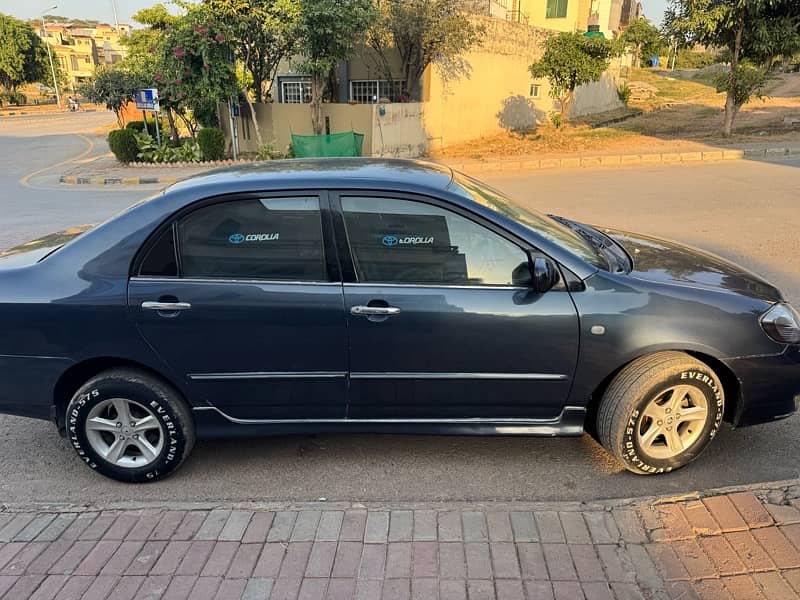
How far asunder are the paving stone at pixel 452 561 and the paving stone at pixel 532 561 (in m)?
0.23

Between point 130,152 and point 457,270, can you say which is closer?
point 457,270

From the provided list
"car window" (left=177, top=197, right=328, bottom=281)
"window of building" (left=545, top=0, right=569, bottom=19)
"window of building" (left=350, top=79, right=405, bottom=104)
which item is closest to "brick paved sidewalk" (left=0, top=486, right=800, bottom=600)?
"car window" (left=177, top=197, right=328, bottom=281)

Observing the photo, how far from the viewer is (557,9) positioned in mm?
34594

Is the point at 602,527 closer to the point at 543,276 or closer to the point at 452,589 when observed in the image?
the point at 452,589

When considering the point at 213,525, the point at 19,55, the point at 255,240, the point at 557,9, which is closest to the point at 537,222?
the point at 255,240

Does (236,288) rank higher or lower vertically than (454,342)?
higher

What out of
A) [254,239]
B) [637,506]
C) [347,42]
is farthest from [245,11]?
[637,506]

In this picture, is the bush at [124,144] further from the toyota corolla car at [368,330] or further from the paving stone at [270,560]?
the paving stone at [270,560]

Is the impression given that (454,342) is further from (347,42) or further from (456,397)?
(347,42)

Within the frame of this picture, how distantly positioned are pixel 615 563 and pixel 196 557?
1723 millimetres

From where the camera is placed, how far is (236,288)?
2.97 metres

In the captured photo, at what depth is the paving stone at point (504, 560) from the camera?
7.77 feet

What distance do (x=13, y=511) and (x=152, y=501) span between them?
2.10ft

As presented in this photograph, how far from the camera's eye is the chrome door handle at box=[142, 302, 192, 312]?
296 centimetres
